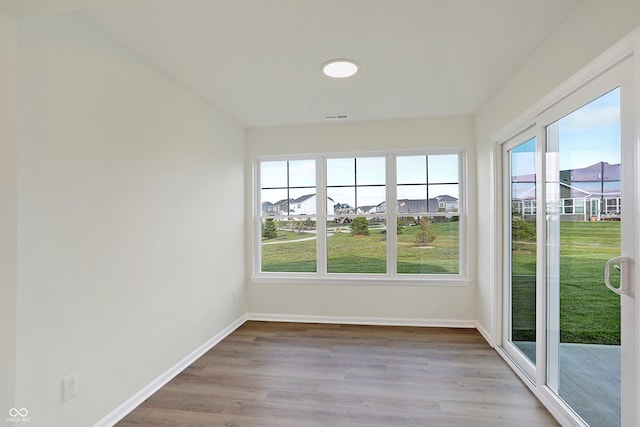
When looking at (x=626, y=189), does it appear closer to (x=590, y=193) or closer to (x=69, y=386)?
(x=590, y=193)

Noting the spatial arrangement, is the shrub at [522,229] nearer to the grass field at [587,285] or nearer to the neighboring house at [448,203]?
the grass field at [587,285]

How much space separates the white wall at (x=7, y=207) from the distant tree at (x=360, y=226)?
3.39m

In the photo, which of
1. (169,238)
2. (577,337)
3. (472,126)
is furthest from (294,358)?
(472,126)

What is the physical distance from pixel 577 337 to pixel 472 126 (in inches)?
103

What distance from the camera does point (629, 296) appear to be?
1563 millimetres

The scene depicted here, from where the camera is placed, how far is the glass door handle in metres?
1.57

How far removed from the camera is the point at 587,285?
193 cm


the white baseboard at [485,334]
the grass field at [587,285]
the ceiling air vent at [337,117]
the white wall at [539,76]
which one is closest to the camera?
the white wall at [539,76]

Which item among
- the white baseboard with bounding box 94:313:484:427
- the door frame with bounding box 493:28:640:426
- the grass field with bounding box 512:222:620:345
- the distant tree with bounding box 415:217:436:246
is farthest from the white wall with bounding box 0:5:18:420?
the distant tree with bounding box 415:217:436:246

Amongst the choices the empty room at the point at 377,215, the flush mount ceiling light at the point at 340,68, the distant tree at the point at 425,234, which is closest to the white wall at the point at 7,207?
the empty room at the point at 377,215

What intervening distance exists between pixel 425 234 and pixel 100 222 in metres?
3.44

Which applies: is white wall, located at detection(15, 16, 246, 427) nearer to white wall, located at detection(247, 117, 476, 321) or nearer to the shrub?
white wall, located at detection(247, 117, 476, 321)

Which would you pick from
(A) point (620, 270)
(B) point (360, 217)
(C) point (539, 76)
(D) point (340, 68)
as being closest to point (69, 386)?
(D) point (340, 68)

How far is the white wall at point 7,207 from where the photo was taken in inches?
52.7
